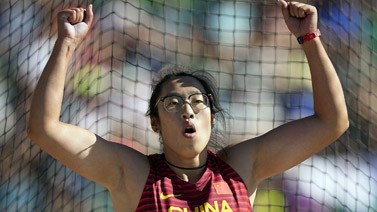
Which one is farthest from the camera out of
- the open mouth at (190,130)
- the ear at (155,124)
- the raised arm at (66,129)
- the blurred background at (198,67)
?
the blurred background at (198,67)

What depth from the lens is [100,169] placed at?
74.4 inches

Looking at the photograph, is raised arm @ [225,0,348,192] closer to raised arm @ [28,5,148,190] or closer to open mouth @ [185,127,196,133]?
open mouth @ [185,127,196,133]

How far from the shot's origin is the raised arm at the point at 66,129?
70.8 inches

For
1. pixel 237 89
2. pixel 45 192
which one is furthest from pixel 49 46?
pixel 237 89

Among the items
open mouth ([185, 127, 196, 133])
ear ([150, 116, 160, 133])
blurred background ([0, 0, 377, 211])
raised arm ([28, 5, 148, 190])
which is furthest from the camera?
blurred background ([0, 0, 377, 211])

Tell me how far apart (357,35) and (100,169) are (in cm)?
145

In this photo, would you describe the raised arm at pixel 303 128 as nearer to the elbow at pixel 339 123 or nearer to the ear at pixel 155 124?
the elbow at pixel 339 123

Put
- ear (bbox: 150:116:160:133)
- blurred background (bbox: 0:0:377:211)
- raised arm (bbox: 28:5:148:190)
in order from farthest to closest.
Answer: blurred background (bbox: 0:0:377:211) < ear (bbox: 150:116:160:133) < raised arm (bbox: 28:5:148:190)

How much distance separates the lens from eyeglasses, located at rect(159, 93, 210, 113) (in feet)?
6.40

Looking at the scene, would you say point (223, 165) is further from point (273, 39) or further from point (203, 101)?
point (273, 39)

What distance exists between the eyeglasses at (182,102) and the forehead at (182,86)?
0.05 feet

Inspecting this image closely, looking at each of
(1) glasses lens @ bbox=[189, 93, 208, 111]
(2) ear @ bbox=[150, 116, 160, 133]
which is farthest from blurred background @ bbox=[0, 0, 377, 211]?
(1) glasses lens @ bbox=[189, 93, 208, 111]

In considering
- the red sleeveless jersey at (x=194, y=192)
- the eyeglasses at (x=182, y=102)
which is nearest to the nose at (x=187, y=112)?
the eyeglasses at (x=182, y=102)

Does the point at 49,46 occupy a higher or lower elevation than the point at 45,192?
higher
